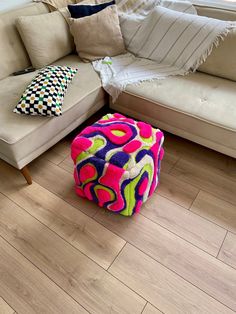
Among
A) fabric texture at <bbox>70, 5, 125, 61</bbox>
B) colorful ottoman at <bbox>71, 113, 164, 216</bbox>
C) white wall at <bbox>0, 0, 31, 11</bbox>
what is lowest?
colorful ottoman at <bbox>71, 113, 164, 216</bbox>

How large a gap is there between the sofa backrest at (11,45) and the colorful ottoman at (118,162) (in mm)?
932

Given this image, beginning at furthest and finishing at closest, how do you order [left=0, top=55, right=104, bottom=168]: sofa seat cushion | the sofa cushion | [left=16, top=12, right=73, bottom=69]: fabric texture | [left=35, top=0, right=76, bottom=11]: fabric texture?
[left=35, top=0, right=76, bottom=11]: fabric texture
[left=16, top=12, right=73, bottom=69]: fabric texture
the sofa cushion
[left=0, top=55, right=104, bottom=168]: sofa seat cushion

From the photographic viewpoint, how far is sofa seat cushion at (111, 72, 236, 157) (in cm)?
140

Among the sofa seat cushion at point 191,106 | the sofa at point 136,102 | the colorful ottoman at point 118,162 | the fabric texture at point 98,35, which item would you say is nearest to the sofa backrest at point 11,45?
the sofa at point 136,102

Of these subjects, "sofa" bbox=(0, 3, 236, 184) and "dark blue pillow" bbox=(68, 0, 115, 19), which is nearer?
"sofa" bbox=(0, 3, 236, 184)

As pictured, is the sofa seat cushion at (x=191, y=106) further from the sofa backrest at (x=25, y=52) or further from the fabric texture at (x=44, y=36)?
the fabric texture at (x=44, y=36)

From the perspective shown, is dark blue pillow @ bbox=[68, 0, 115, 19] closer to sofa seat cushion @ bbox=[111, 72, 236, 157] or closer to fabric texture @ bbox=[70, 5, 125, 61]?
fabric texture @ bbox=[70, 5, 125, 61]

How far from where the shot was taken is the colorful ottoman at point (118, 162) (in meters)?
1.16

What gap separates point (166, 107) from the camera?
152 centimetres

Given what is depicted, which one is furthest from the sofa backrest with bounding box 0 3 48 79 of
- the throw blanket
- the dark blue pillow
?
the throw blanket

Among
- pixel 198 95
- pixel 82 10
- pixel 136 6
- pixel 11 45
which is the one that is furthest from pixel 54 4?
pixel 198 95

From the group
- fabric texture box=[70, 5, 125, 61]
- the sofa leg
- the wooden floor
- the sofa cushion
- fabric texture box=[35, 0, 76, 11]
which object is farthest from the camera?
fabric texture box=[35, 0, 76, 11]

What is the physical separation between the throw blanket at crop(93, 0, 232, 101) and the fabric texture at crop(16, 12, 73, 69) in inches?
12.5

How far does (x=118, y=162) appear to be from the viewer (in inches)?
45.1
